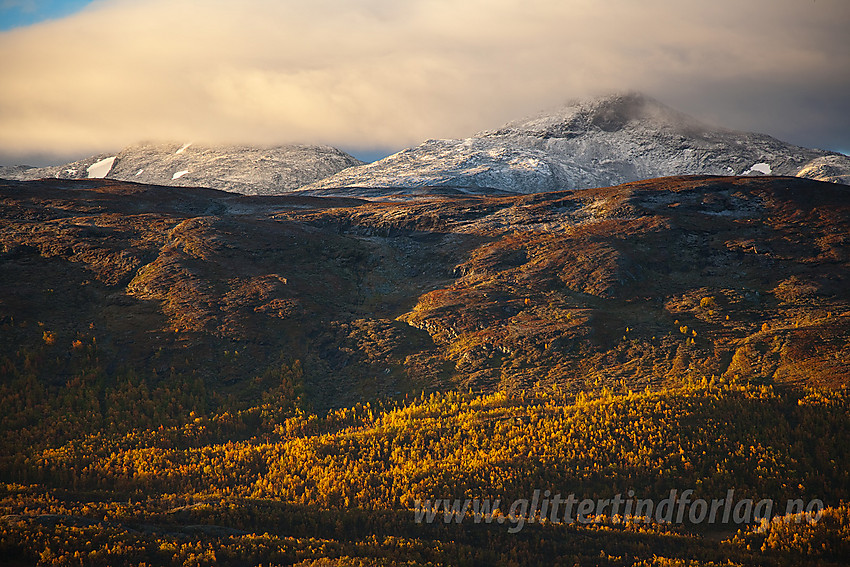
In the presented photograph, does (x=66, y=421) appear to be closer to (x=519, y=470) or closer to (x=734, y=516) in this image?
(x=519, y=470)

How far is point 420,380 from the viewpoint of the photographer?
37.9 metres

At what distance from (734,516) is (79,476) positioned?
28.1 m

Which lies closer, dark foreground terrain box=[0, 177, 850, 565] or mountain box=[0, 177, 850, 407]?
dark foreground terrain box=[0, 177, 850, 565]

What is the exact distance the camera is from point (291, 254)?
56.1 meters

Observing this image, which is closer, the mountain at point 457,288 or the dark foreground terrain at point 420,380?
the dark foreground terrain at point 420,380

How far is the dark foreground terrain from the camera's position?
864 inches

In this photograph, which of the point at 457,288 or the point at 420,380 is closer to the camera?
the point at 420,380

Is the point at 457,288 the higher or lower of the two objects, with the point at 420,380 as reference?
higher

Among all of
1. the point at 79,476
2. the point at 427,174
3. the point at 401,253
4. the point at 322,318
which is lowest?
the point at 79,476

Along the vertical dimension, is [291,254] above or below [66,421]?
above

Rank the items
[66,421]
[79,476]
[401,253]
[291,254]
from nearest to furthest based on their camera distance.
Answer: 1. [79,476]
2. [66,421]
3. [291,254]
4. [401,253]

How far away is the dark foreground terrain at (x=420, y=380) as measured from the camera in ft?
72.0

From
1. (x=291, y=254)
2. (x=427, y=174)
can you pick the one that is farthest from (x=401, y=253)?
(x=427, y=174)

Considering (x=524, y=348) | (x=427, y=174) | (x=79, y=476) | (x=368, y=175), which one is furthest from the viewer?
(x=368, y=175)
